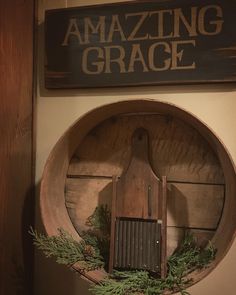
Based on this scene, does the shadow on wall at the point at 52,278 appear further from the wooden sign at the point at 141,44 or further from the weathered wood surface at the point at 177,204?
the wooden sign at the point at 141,44

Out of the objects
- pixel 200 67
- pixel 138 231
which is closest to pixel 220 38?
pixel 200 67

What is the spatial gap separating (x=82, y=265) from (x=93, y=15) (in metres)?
0.74

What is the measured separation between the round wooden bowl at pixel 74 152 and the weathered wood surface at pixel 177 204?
19 mm

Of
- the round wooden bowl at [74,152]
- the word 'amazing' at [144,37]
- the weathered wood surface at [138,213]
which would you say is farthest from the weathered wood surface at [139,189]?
the word 'amazing' at [144,37]

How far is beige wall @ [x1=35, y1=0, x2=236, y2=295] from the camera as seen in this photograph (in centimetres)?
100

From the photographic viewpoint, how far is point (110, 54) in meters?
1.06

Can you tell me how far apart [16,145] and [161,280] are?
1.81 ft

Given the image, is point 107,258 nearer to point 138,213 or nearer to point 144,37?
point 138,213

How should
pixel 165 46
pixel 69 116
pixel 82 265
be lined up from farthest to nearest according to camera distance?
pixel 69 116 → pixel 165 46 → pixel 82 265

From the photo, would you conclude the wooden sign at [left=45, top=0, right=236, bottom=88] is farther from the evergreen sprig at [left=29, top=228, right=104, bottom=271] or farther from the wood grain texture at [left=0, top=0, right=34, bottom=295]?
the evergreen sprig at [left=29, top=228, right=104, bottom=271]

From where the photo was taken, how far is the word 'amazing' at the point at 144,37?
1.00 metres

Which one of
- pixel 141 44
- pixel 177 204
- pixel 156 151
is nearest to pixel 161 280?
pixel 177 204

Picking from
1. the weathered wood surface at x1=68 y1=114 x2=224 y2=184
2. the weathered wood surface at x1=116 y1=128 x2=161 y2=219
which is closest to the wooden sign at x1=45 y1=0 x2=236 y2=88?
the weathered wood surface at x1=68 y1=114 x2=224 y2=184

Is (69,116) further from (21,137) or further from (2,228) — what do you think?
(2,228)
